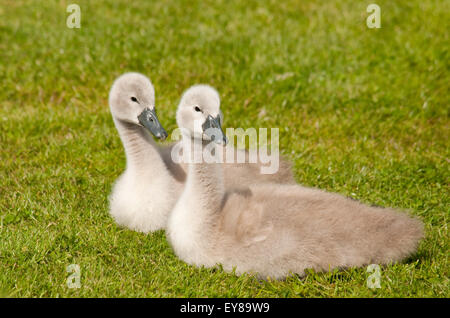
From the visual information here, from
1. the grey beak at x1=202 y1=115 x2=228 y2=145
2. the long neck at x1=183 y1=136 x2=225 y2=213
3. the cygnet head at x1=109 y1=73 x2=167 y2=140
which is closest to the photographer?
the grey beak at x1=202 y1=115 x2=228 y2=145

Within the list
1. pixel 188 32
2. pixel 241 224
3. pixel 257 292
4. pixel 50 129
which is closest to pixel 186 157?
pixel 241 224

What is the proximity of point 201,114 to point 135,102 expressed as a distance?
796 mm

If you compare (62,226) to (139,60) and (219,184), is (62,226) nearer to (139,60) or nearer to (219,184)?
(219,184)

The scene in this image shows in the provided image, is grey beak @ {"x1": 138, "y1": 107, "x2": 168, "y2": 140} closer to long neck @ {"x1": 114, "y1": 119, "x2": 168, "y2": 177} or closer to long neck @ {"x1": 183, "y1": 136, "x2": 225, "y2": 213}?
long neck @ {"x1": 114, "y1": 119, "x2": 168, "y2": 177}

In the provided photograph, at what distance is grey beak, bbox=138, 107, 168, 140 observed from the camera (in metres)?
5.10

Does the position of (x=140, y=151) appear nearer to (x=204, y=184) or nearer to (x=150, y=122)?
(x=150, y=122)

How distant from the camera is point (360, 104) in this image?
8.12 metres

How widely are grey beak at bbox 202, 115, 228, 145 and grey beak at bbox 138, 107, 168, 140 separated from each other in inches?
20.8

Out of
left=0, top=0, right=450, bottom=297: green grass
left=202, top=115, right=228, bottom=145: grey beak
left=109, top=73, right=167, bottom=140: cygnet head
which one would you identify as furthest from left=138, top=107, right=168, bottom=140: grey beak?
left=0, top=0, right=450, bottom=297: green grass

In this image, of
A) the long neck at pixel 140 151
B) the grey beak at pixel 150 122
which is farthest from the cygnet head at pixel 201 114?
the long neck at pixel 140 151

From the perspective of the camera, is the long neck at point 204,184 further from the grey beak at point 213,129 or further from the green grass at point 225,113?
the green grass at point 225,113

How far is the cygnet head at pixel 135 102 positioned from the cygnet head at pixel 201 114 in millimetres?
402

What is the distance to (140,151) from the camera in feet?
17.5

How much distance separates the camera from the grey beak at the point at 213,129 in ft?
15.1
